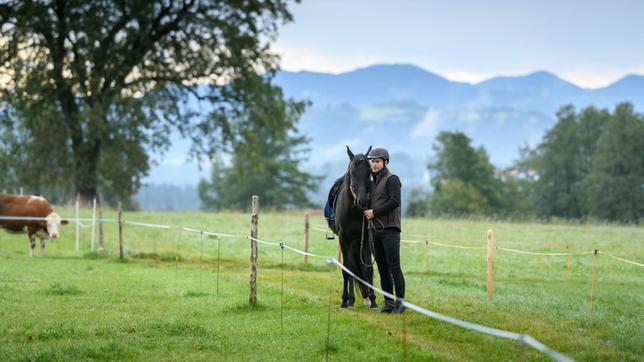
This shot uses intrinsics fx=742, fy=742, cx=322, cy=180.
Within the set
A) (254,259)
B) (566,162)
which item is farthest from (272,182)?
(254,259)

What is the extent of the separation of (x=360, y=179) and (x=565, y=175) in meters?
78.6

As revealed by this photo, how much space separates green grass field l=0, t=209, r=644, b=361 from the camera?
9.18 metres

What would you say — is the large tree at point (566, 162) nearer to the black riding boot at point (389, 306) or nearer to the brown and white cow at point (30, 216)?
the brown and white cow at point (30, 216)

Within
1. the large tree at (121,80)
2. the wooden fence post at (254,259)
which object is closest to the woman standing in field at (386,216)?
the wooden fence post at (254,259)

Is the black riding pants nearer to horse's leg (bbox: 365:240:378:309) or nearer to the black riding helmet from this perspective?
horse's leg (bbox: 365:240:378:309)

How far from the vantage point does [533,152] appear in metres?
113

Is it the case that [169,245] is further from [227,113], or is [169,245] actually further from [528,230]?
[528,230]

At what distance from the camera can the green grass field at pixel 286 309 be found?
361 inches

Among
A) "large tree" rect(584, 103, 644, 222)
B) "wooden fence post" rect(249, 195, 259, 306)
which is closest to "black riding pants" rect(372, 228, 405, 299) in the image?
"wooden fence post" rect(249, 195, 259, 306)

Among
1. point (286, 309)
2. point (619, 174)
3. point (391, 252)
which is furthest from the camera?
point (619, 174)

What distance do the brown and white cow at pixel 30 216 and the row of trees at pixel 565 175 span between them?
180 feet

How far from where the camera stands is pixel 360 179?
11531mm

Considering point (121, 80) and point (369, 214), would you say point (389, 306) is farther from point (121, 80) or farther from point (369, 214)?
point (121, 80)

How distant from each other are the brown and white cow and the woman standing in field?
15.7m
